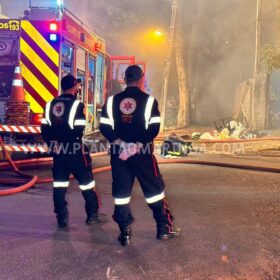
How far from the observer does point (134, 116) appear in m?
3.63

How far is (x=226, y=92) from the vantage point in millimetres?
21422

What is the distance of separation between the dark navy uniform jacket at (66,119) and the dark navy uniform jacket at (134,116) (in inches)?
21.8

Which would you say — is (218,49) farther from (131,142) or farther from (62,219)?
(131,142)

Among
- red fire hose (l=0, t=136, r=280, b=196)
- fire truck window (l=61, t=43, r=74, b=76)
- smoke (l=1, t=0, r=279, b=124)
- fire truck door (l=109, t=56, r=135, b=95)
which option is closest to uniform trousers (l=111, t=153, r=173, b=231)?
red fire hose (l=0, t=136, r=280, b=196)

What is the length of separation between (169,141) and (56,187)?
5526 millimetres

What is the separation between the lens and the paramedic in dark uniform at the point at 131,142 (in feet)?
11.9

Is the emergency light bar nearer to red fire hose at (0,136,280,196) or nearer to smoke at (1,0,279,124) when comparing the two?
red fire hose at (0,136,280,196)

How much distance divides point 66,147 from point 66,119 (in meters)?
0.27

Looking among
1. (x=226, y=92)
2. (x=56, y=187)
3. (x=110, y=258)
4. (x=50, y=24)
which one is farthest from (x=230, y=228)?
(x=226, y=92)

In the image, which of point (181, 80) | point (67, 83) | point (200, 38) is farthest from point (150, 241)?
point (200, 38)

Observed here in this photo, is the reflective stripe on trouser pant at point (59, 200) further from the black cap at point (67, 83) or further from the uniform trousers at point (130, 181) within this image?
the black cap at point (67, 83)

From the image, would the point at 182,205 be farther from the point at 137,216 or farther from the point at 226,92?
the point at 226,92

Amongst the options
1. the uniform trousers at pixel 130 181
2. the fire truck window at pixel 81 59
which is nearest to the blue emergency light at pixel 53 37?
the fire truck window at pixel 81 59

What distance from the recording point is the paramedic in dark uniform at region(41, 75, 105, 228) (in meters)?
4.16
